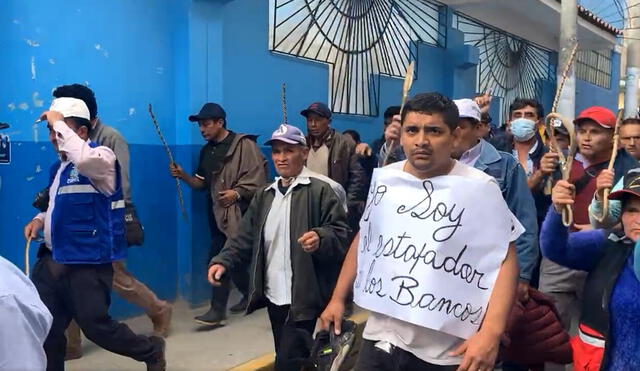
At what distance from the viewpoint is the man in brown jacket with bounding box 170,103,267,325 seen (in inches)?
200

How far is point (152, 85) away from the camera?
518cm

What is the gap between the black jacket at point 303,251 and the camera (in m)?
3.36

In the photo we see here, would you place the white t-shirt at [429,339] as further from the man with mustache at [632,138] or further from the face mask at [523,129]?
the face mask at [523,129]

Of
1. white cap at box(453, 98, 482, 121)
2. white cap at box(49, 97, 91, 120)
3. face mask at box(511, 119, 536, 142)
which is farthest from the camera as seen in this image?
face mask at box(511, 119, 536, 142)

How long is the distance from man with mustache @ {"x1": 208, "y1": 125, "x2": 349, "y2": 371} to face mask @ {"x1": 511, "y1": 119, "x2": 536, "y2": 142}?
187 cm

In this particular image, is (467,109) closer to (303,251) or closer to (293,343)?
(303,251)

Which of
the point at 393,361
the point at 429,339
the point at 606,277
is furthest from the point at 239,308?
the point at 606,277

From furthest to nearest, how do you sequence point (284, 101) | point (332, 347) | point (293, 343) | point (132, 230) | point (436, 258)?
1. point (284, 101)
2. point (132, 230)
3. point (293, 343)
4. point (332, 347)
5. point (436, 258)

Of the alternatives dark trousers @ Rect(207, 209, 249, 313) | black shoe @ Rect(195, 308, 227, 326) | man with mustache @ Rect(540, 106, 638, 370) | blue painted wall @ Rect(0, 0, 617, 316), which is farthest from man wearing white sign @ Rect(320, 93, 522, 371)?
blue painted wall @ Rect(0, 0, 617, 316)

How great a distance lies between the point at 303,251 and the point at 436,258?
3.93 ft

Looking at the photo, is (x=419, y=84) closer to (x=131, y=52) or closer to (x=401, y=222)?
(x=131, y=52)

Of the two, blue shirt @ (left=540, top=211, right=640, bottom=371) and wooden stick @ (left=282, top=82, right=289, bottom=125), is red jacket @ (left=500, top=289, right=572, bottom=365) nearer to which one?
blue shirt @ (left=540, top=211, right=640, bottom=371)

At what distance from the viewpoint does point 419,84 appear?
866 cm

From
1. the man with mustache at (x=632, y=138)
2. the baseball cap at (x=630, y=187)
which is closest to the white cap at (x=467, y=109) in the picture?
the baseball cap at (x=630, y=187)
